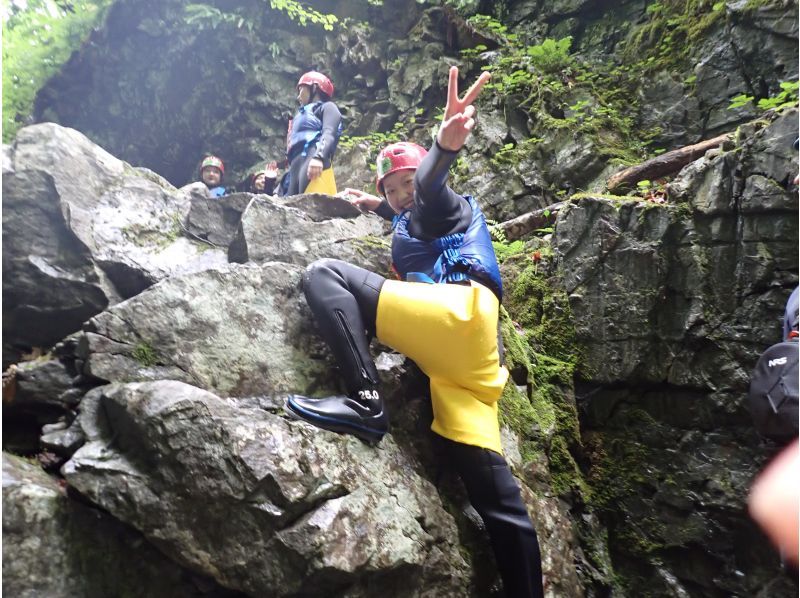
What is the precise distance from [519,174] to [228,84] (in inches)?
285

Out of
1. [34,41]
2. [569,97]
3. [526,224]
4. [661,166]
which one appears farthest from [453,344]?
[34,41]

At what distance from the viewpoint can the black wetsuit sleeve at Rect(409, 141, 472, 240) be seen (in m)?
3.12

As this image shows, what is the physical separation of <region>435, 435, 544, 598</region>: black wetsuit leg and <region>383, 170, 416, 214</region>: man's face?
1828mm

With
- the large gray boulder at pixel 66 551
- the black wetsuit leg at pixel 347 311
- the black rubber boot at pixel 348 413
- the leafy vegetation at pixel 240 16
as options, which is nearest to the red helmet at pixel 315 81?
the black wetsuit leg at pixel 347 311

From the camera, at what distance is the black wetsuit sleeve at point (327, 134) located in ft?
20.4

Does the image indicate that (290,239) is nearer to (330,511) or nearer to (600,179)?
(330,511)

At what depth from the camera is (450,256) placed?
3.38 metres

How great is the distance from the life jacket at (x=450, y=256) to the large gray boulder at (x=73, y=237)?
2041mm

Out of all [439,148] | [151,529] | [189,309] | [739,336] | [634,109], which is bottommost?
[151,529]

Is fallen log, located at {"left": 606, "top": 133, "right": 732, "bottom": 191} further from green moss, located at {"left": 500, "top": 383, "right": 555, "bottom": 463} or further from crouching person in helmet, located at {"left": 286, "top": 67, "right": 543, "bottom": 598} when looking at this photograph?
crouching person in helmet, located at {"left": 286, "top": 67, "right": 543, "bottom": 598}

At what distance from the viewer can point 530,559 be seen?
2.90 metres

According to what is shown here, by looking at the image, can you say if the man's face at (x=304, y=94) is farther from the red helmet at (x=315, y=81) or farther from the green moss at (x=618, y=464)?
the green moss at (x=618, y=464)

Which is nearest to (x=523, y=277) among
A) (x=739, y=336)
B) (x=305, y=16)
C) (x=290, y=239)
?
(x=739, y=336)

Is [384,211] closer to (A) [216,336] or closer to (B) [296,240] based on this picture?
(B) [296,240]
